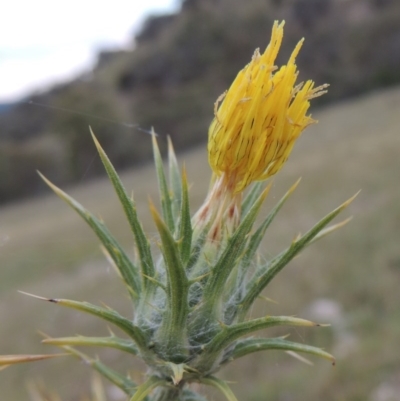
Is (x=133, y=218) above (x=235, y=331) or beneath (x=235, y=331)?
above

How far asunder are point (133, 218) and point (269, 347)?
1.57ft

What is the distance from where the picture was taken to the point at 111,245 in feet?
4.69

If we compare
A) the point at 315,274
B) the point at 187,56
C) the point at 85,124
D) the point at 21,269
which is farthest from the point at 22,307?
the point at 187,56

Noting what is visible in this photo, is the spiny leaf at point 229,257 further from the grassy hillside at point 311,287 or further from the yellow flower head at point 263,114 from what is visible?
the grassy hillside at point 311,287

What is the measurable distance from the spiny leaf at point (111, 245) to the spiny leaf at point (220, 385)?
1.12ft

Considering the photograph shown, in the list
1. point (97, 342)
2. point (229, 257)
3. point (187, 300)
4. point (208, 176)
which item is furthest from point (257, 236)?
point (208, 176)

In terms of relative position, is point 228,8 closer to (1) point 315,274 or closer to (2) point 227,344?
(1) point 315,274

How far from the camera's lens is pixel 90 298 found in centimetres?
1278

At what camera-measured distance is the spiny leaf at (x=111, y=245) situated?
1.42 metres

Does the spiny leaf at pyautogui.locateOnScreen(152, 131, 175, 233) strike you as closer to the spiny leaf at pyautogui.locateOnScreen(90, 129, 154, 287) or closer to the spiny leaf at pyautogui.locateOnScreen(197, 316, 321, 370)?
the spiny leaf at pyautogui.locateOnScreen(90, 129, 154, 287)

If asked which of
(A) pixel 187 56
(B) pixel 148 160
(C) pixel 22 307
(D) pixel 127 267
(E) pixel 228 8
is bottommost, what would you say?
(C) pixel 22 307

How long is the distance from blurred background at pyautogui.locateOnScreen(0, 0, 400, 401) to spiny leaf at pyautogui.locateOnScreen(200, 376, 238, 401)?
0.36 metres

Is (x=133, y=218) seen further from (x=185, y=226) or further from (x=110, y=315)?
(x=110, y=315)

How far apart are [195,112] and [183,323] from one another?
4522cm
